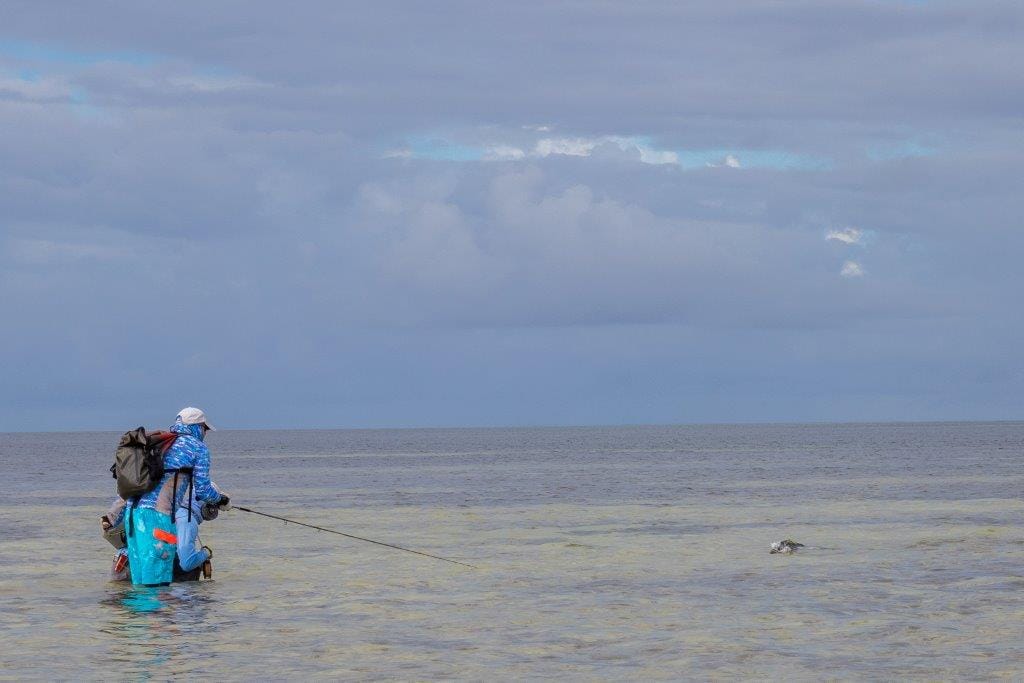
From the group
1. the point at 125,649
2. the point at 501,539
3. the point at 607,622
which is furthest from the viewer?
the point at 501,539

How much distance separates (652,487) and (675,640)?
41369 mm

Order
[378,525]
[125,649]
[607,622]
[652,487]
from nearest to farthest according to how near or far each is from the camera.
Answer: [125,649] < [607,622] < [378,525] < [652,487]

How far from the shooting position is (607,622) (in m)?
16.2

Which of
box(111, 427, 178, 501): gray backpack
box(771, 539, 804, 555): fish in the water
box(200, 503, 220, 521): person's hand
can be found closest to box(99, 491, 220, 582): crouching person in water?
box(200, 503, 220, 521): person's hand

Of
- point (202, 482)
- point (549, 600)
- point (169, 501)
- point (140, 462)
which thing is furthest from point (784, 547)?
point (140, 462)

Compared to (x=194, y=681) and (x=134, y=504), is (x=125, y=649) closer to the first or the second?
(x=194, y=681)

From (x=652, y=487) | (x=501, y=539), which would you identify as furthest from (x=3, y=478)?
(x=501, y=539)

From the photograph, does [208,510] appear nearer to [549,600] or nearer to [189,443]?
[189,443]

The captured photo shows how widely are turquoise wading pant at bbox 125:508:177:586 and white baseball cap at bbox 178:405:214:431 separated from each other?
1.30 metres

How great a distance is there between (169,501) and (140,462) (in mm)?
665

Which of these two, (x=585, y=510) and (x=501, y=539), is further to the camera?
(x=585, y=510)

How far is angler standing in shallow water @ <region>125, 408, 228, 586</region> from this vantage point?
61.2 ft

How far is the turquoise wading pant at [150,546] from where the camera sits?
61.2 feet

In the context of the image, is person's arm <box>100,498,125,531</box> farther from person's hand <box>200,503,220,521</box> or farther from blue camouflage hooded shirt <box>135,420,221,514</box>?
person's hand <box>200,503,220,521</box>
